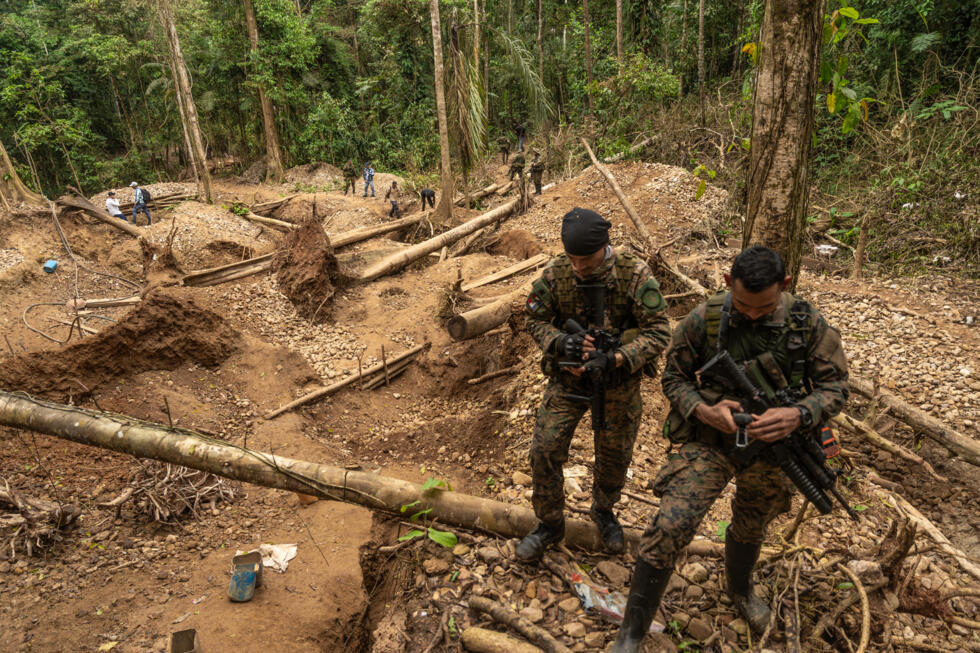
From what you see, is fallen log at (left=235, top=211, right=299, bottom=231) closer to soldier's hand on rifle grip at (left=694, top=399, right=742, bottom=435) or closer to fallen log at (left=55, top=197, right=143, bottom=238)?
fallen log at (left=55, top=197, right=143, bottom=238)

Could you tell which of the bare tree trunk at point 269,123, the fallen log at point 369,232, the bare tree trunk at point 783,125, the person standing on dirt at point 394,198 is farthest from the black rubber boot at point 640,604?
the bare tree trunk at point 269,123

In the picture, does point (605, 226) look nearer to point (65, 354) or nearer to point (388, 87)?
point (65, 354)

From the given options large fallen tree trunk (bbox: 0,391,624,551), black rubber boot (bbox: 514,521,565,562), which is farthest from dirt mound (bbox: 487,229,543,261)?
black rubber boot (bbox: 514,521,565,562)

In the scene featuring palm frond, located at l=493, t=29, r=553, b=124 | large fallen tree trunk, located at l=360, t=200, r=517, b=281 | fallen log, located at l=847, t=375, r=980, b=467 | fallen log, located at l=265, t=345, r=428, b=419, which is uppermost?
palm frond, located at l=493, t=29, r=553, b=124

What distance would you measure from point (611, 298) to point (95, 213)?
13.0 m

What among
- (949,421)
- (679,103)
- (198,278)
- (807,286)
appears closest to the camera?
(949,421)

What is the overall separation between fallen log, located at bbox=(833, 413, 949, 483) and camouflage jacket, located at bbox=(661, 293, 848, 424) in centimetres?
240

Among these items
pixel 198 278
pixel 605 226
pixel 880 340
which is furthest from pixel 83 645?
pixel 880 340

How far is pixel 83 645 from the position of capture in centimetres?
295

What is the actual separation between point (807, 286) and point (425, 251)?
6.45m

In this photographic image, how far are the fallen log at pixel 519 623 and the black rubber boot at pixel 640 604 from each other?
0.84ft

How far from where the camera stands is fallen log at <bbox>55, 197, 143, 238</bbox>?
11.1 m

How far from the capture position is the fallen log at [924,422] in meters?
3.96

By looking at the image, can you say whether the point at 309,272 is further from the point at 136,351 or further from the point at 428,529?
the point at 428,529
